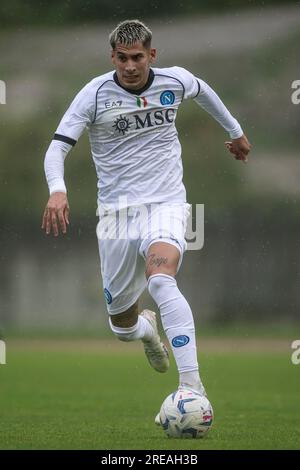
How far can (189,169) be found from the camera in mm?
18859

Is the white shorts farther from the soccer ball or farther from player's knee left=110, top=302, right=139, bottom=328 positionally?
the soccer ball

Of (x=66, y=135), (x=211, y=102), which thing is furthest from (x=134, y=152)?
(x=211, y=102)

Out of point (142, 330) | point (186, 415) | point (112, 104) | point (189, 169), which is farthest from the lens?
point (189, 169)

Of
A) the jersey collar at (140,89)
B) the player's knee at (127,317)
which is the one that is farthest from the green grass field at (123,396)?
the jersey collar at (140,89)

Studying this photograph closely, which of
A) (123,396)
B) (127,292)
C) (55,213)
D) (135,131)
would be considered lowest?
(123,396)

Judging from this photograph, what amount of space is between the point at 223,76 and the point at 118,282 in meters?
12.0

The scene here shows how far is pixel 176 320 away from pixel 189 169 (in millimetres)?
12724

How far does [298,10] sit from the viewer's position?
62.2 feet

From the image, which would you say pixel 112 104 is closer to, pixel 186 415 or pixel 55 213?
pixel 55 213

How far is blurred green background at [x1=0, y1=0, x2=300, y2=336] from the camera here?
1823 cm

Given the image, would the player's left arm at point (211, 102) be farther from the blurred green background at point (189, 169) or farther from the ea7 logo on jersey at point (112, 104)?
the blurred green background at point (189, 169)

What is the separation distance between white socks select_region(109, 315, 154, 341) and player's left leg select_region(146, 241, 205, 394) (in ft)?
4.97

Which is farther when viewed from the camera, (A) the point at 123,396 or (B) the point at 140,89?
(A) the point at 123,396

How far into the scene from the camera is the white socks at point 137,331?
7.84m
